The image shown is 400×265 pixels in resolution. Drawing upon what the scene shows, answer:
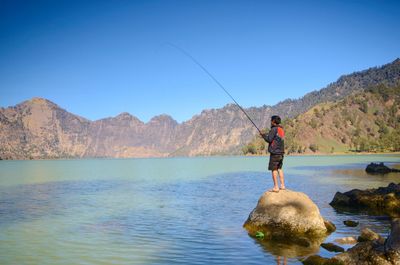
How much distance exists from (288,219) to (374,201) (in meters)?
11.4

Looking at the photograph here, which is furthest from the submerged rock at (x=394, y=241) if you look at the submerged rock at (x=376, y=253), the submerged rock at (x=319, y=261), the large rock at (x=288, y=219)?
the large rock at (x=288, y=219)

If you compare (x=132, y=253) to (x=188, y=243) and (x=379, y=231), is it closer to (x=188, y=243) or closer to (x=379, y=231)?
(x=188, y=243)

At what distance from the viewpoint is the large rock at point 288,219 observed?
16656 mm

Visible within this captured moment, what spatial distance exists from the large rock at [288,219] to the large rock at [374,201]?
8666mm

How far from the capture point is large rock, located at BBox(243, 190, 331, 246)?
1666cm

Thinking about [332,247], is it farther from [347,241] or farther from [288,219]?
[288,219]

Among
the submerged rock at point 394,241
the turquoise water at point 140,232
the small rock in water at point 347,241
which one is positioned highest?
the submerged rock at point 394,241

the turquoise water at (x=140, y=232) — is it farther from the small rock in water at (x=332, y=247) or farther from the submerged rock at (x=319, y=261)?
the submerged rock at (x=319, y=261)

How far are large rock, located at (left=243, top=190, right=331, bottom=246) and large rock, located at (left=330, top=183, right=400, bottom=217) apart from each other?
28.4ft

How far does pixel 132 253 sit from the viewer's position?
1496 centimetres

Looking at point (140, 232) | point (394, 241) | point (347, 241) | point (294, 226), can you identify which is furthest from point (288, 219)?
point (140, 232)

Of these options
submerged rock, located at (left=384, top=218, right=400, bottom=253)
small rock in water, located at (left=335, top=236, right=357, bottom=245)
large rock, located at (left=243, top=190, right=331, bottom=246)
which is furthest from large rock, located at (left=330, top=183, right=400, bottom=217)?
submerged rock, located at (left=384, top=218, right=400, bottom=253)

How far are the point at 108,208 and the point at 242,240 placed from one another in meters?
14.2

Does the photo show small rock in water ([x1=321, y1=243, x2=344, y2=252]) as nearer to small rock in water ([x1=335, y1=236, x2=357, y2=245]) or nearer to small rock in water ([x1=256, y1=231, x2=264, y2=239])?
small rock in water ([x1=335, y1=236, x2=357, y2=245])
